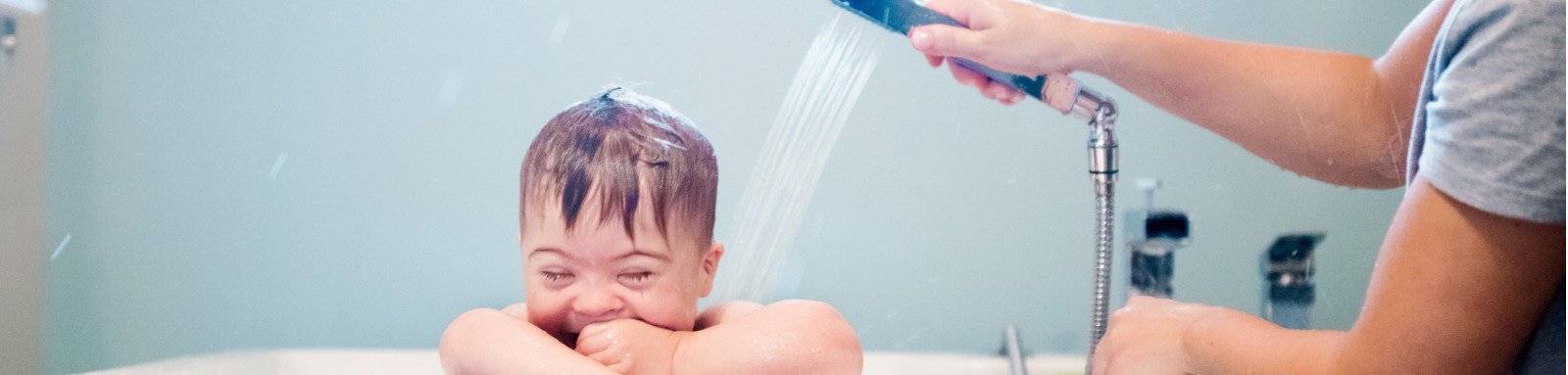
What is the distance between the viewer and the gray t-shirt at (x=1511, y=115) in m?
0.42

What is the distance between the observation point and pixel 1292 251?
696 mm

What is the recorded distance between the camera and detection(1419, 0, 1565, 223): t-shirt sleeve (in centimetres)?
42

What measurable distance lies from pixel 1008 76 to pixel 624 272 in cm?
29

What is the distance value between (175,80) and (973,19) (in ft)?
2.18

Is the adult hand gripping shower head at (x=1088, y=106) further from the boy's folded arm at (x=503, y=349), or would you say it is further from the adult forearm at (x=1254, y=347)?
the boy's folded arm at (x=503, y=349)

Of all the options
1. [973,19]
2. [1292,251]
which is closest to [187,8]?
[973,19]

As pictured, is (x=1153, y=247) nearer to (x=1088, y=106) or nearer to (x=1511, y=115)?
(x=1088, y=106)

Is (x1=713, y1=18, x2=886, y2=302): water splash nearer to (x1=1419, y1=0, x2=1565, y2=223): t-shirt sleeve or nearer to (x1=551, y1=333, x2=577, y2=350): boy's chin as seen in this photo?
(x1=551, y1=333, x2=577, y2=350): boy's chin

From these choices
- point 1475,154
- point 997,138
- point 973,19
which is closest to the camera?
point 1475,154

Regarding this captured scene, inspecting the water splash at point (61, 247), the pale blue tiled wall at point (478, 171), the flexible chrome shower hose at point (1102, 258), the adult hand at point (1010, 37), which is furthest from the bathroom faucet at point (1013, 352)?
the water splash at point (61, 247)

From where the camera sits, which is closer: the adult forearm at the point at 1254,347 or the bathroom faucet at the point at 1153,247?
the adult forearm at the point at 1254,347

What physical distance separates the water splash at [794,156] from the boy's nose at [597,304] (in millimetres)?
105

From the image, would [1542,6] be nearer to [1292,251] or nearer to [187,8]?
[1292,251]

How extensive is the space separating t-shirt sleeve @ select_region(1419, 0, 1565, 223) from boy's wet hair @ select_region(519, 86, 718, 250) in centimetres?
43
